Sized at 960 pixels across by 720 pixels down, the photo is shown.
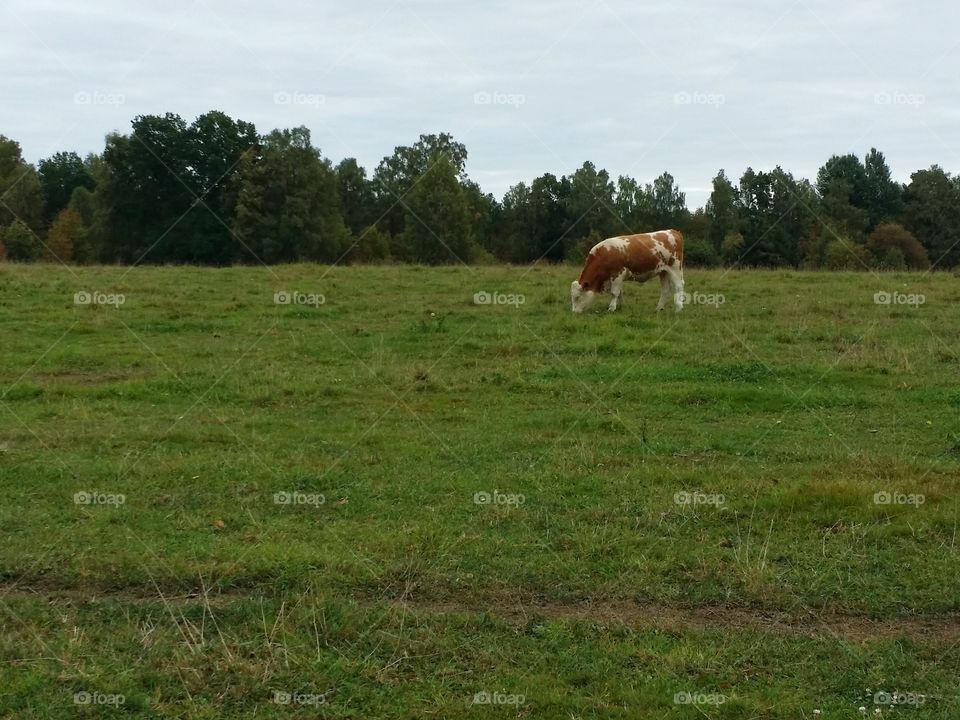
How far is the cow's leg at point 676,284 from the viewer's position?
72.4 feet

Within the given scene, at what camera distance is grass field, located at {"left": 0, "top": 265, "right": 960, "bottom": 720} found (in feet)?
18.0

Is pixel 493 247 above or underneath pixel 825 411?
above

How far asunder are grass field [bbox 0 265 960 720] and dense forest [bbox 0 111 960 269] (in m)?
34.2

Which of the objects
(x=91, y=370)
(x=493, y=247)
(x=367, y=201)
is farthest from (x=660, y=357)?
(x=367, y=201)

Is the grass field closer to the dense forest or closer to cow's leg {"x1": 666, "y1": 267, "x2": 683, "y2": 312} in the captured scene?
cow's leg {"x1": 666, "y1": 267, "x2": 683, "y2": 312}

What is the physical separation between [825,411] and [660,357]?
3.93 m

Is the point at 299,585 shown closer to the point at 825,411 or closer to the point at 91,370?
the point at 825,411

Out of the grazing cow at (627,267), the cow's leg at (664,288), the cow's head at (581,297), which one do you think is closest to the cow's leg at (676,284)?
the grazing cow at (627,267)

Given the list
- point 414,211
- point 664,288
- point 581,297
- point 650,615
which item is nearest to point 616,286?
point 581,297

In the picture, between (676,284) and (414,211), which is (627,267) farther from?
(414,211)

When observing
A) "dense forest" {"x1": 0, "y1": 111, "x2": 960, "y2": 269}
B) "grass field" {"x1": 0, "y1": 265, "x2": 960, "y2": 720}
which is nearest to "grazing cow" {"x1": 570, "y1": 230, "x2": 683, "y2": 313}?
"grass field" {"x1": 0, "y1": 265, "x2": 960, "y2": 720}

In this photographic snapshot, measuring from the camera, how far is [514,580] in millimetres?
6738

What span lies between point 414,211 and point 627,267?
121 ft

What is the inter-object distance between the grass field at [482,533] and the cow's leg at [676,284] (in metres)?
6.02
